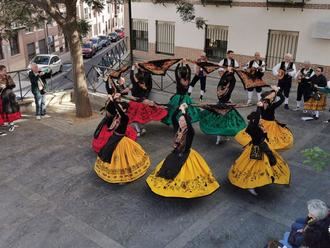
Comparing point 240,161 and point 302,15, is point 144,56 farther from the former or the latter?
point 240,161

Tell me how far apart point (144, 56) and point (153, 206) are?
1536 centimetres

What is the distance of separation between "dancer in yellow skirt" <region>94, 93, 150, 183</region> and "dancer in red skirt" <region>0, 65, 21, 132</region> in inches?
169

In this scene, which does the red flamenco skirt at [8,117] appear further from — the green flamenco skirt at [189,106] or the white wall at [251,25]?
the white wall at [251,25]

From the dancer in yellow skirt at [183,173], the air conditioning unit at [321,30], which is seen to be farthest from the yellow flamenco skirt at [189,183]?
the air conditioning unit at [321,30]

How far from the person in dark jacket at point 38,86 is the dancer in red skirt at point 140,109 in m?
3.04

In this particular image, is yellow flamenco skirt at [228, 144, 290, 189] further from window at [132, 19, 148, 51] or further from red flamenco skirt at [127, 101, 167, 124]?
window at [132, 19, 148, 51]

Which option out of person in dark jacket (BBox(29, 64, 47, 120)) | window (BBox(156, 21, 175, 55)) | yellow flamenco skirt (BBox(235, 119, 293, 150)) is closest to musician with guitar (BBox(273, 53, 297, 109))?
yellow flamenco skirt (BBox(235, 119, 293, 150))

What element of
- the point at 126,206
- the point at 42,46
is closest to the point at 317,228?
the point at 126,206

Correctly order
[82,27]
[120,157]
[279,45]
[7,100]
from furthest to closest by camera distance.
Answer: [279,45] → [82,27] → [7,100] → [120,157]

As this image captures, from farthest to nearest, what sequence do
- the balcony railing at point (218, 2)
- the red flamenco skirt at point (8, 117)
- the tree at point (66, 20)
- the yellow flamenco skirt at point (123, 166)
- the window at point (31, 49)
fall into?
the window at point (31, 49)
the balcony railing at point (218, 2)
the tree at point (66, 20)
the red flamenco skirt at point (8, 117)
the yellow flamenco skirt at point (123, 166)

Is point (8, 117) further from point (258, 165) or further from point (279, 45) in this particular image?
point (279, 45)

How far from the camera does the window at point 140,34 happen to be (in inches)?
815

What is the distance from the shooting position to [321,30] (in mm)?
14391

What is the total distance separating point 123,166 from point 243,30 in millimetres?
11616
